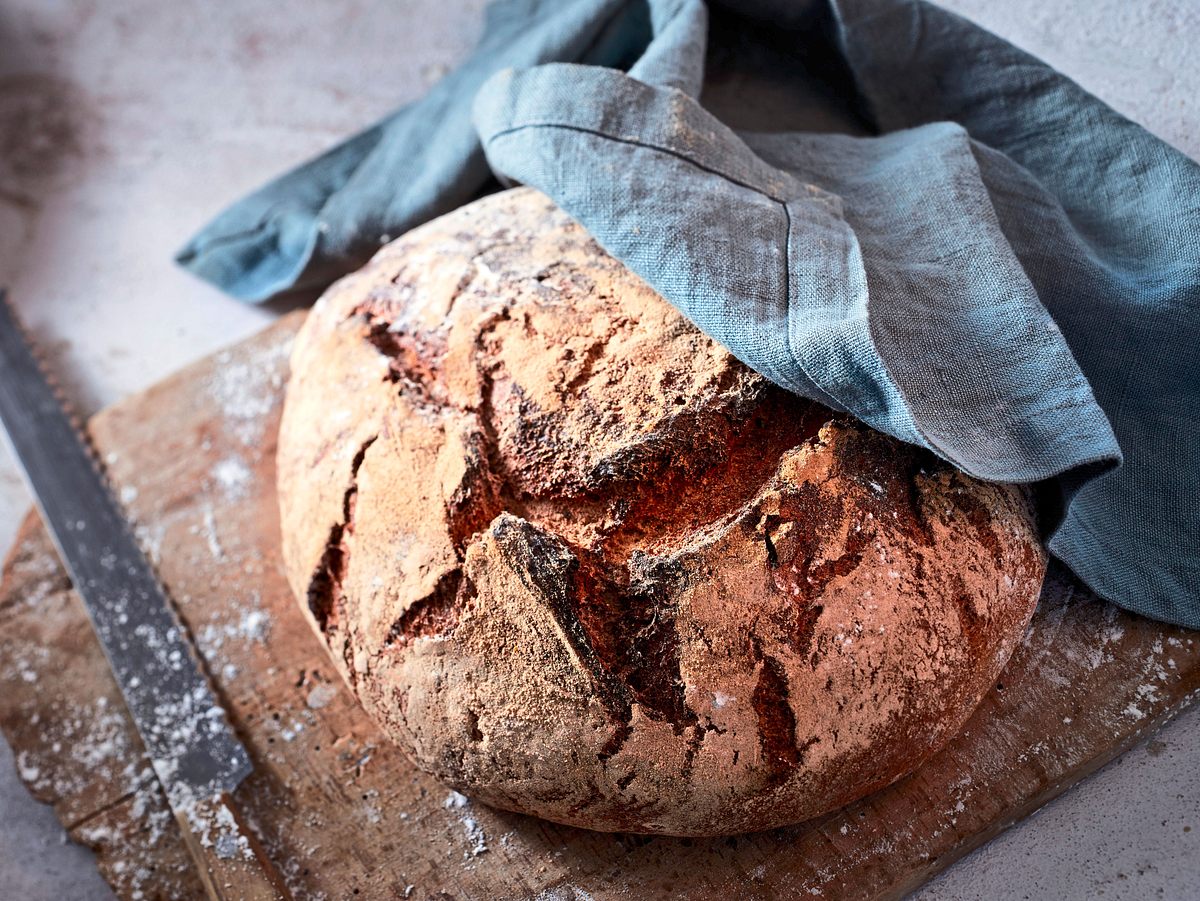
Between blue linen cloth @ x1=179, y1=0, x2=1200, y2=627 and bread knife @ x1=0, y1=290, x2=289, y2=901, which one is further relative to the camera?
bread knife @ x1=0, y1=290, x2=289, y2=901

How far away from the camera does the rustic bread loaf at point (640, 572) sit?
116 cm

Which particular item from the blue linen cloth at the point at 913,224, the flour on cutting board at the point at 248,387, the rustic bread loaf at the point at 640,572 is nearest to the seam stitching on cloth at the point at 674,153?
the blue linen cloth at the point at 913,224

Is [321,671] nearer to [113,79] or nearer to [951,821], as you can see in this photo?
[951,821]

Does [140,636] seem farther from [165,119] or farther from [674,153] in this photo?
[165,119]

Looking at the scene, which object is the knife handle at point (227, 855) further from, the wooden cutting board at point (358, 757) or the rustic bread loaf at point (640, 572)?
the rustic bread loaf at point (640, 572)

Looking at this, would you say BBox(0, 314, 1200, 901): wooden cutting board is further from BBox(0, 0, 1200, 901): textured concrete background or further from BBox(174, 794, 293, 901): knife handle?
BBox(0, 0, 1200, 901): textured concrete background

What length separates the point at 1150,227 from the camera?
147cm

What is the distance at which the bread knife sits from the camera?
146 centimetres

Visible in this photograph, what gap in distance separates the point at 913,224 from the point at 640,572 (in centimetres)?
65

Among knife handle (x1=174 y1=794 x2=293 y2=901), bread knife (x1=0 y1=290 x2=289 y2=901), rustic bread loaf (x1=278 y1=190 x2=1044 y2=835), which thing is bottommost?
knife handle (x1=174 y1=794 x2=293 y2=901)

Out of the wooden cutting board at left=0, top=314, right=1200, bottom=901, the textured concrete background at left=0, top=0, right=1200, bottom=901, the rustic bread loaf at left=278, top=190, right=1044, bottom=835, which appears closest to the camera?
the rustic bread loaf at left=278, top=190, right=1044, bottom=835

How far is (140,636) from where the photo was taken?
67.1 inches

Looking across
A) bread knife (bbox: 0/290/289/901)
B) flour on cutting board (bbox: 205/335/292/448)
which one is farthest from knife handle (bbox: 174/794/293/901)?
flour on cutting board (bbox: 205/335/292/448)

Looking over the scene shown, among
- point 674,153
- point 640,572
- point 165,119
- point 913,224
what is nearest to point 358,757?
point 640,572
